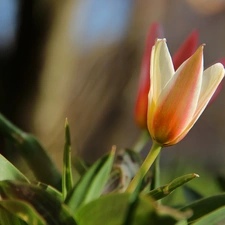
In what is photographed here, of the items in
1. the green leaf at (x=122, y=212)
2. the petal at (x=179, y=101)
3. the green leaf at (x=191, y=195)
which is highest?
the petal at (x=179, y=101)

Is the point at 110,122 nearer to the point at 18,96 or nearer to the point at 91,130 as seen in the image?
the point at 91,130

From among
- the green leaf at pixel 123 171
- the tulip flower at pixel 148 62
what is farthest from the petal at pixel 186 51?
the green leaf at pixel 123 171

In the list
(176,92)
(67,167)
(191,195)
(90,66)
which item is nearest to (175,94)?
(176,92)

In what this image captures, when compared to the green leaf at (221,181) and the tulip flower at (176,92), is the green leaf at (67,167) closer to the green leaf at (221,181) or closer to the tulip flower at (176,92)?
the tulip flower at (176,92)

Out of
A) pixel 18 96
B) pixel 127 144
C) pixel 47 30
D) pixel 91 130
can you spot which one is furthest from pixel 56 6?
pixel 127 144

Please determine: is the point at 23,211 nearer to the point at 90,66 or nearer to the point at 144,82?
the point at 144,82
